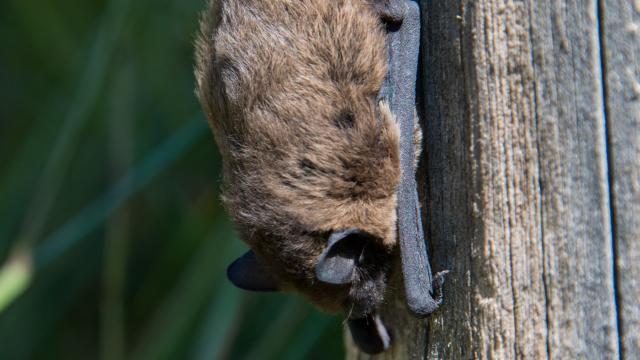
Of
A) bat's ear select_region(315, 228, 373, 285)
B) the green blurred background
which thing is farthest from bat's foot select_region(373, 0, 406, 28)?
the green blurred background

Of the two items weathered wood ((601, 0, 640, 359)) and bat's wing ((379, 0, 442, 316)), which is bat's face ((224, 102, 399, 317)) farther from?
weathered wood ((601, 0, 640, 359))

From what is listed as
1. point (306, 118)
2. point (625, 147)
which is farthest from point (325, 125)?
point (625, 147)

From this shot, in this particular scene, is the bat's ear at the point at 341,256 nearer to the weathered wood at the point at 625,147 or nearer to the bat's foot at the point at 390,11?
the bat's foot at the point at 390,11

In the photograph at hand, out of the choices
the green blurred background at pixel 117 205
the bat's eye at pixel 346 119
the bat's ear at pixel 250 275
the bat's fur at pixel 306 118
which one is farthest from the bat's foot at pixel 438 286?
the green blurred background at pixel 117 205

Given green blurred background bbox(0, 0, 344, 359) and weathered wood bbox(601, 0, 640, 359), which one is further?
green blurred background bbox(0, 0, 344, 359)

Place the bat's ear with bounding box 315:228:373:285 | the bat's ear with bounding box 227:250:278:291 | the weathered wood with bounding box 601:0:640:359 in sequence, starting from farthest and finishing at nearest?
1. the bat's ear with bounding box 227:250:278:291
2. the bat's ear with bounding box 315:228:373:285
3. the weathered wood with bounding box 601:0:640:359

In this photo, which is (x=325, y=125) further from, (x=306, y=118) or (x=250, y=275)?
(x=250, y=275)
